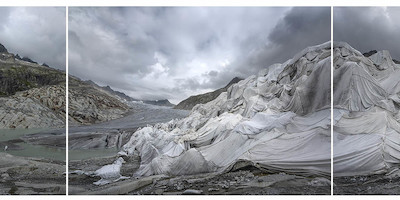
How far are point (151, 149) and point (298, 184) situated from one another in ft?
8.99

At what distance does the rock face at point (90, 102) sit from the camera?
14.1ft

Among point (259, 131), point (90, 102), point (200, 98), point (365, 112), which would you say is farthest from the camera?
point (90, 102)

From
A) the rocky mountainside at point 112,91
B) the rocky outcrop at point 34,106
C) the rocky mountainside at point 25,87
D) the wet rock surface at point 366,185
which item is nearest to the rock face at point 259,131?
the wet rock surface at point 366,185

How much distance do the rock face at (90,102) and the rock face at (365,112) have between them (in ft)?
12.1

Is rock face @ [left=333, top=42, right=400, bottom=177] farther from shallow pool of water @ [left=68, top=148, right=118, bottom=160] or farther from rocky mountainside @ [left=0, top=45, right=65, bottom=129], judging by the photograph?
rocky mountainside @ [left=0, top=45, right=65, bottom=129]

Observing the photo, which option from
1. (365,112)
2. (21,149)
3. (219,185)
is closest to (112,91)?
(219,185)

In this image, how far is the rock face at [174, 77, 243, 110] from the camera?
174 inches

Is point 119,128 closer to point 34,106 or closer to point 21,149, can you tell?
point 21,149

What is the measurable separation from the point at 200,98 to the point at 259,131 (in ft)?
3.89

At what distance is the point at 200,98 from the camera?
452cm

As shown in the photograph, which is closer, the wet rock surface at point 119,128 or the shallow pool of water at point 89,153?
the shallow pool of water at point 89,153

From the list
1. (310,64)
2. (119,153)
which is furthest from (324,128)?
(119,153)

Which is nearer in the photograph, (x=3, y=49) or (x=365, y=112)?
(x=365, y=112)

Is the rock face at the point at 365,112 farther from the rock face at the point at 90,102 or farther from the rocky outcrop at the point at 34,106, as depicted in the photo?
the rocky outcrop at the point at 34,106
